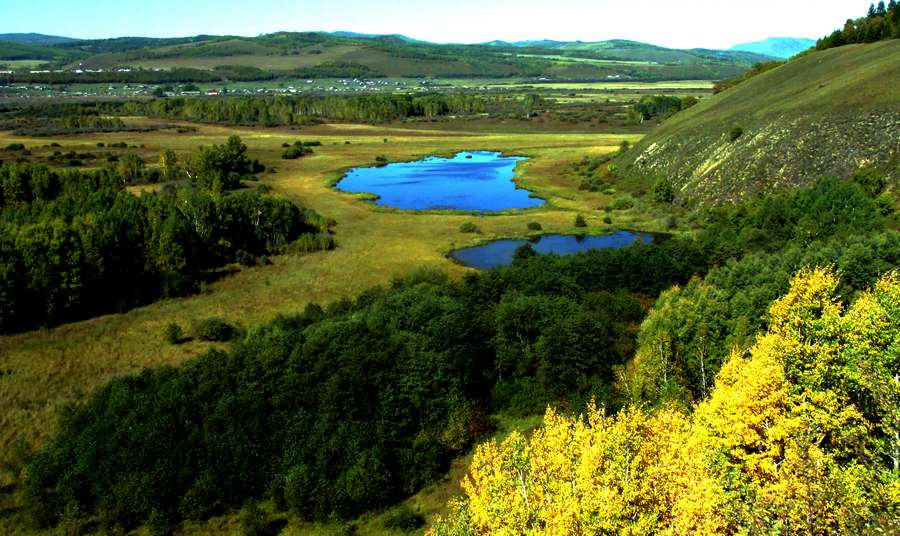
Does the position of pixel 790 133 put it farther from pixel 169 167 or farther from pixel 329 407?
pixel 169 167

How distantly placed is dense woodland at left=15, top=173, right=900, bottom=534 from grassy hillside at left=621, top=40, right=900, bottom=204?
44.9 meters

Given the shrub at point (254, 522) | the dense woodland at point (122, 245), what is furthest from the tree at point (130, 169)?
the shrub at point (254, 522)

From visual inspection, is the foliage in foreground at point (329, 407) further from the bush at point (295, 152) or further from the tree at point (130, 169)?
the bush at point (295, 152)

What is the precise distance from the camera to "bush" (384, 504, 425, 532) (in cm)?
3534

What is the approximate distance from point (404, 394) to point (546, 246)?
5318 cm

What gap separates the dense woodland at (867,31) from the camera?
14252cm

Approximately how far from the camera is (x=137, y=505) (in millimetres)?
35531

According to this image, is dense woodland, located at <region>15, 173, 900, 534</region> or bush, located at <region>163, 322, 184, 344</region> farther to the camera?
bush, located at <region>163, 322, 184, 344</region>

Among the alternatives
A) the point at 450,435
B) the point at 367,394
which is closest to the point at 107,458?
the point at 367,394

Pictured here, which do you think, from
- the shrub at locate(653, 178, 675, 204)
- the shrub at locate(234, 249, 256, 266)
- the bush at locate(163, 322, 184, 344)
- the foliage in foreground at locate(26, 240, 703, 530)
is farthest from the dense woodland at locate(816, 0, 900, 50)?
the bush at locate(163, 322, 184, 344)

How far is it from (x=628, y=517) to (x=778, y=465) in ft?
30.1

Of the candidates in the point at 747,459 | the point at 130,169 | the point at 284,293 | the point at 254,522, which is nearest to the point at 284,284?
the point at 284,293

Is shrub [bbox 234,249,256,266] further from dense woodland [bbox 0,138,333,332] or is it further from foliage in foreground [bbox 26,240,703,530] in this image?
foliage in foreground [bbox 26,240,703,530]

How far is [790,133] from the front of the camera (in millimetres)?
102375
